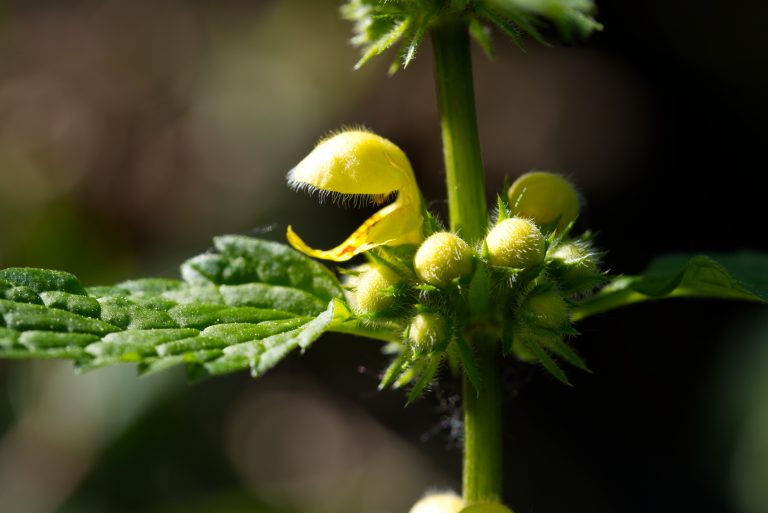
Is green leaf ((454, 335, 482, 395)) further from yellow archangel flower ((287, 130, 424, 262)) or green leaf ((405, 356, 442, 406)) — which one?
yellow archangel flower ((287, 130, 424, 262))

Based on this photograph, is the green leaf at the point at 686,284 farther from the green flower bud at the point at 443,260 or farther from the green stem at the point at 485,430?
the green flower bud at the point at 443,260

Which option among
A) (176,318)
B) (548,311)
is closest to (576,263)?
(548,311)

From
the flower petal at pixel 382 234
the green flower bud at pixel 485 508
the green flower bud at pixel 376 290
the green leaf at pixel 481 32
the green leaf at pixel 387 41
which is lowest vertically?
the green flower bud at pixel 485 508

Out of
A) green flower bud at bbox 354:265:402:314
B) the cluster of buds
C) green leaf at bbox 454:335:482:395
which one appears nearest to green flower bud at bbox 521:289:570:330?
the cluster of buds

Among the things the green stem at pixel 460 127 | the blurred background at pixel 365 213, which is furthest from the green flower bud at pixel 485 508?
the blurred background at pixel 365 213

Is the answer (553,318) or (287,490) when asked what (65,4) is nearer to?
(287,490)
